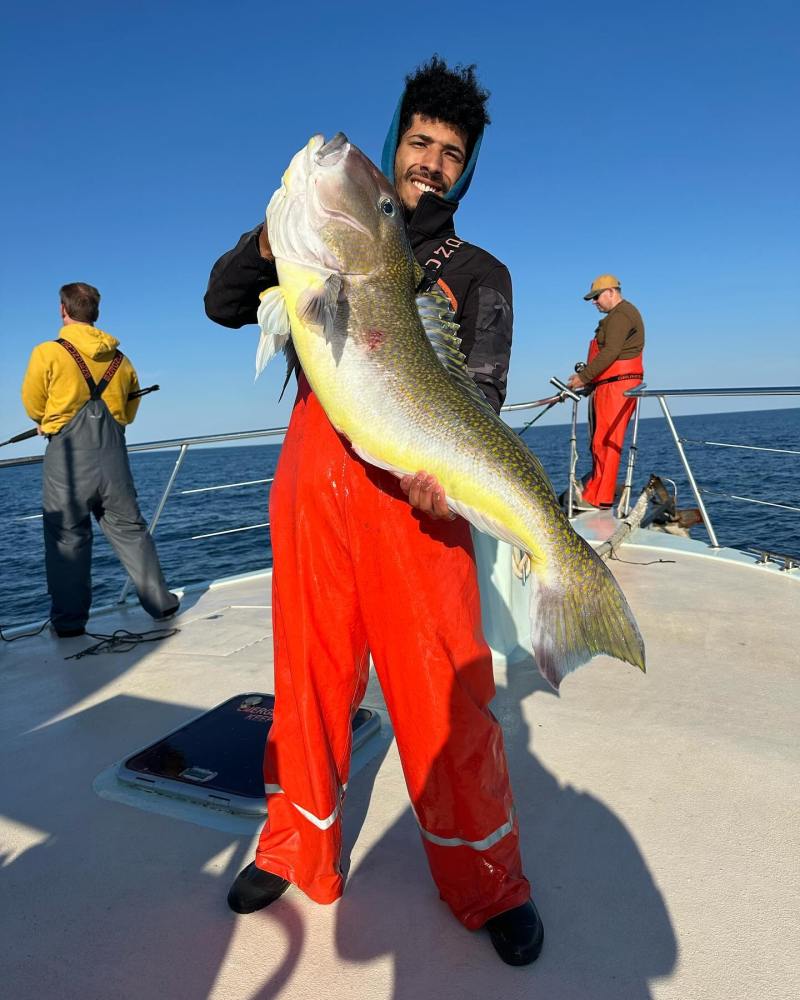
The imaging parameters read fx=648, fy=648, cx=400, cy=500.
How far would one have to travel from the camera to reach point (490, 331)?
219 centimetres

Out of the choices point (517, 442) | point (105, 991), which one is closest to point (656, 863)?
point (517, 442)

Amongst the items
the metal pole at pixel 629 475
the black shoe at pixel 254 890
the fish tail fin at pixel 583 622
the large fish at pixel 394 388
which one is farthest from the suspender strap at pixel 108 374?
the metal pole at pixel 629 475

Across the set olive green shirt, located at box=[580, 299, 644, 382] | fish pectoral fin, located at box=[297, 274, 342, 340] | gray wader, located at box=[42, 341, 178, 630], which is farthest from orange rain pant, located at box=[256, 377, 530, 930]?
olive green shirt, located at box=[580, 299, 644, 382]

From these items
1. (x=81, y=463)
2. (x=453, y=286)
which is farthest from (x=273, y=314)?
(x=81, y=463)

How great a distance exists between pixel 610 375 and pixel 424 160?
649cm

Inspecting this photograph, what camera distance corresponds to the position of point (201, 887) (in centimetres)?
219

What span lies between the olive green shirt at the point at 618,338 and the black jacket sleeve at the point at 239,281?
258 inches

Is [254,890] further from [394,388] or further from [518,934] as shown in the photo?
[394,388]

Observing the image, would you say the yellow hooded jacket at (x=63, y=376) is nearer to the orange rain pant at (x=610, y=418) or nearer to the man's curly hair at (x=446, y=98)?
the man's curly hair at (x=446, y=98)

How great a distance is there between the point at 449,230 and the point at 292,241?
72cm

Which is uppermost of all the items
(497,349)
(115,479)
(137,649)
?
(497,349)

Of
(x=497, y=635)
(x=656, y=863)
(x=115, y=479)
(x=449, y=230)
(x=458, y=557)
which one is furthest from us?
(x=115, y=479)

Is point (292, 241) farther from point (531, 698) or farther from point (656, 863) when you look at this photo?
point (531, 698)

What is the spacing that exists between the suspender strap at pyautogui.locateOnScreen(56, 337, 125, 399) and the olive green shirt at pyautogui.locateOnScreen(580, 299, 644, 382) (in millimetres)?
5515
